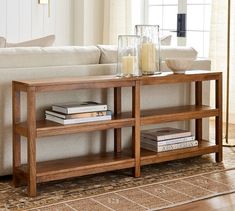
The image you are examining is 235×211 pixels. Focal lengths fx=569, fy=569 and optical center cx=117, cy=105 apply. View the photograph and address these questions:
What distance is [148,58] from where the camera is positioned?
3.79 metres

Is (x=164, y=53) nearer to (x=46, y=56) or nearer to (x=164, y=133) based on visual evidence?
(x=164, y=133)

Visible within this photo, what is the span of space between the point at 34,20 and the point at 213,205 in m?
4.12

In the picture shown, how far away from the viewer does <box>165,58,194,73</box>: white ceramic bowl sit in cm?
387

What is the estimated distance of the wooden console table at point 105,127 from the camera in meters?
3.28

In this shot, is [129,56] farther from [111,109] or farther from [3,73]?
[3,73]

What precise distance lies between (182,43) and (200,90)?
193 cm

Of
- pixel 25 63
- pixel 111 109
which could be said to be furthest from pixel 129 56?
pixel 25 63

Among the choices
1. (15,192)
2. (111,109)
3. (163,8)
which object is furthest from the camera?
(163,8)

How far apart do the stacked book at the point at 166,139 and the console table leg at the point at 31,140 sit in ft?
3.10

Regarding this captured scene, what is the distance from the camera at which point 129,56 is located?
3678mm

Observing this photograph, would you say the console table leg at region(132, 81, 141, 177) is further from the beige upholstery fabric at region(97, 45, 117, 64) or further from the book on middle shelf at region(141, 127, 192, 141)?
the beige upholstery fabric at region(97, 45, 117, 64)

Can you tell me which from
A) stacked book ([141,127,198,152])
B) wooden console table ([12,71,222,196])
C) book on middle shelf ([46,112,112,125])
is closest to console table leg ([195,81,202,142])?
wooden console table ([12,71,222,196])

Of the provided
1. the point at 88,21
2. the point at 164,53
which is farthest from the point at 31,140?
the point at 88,21

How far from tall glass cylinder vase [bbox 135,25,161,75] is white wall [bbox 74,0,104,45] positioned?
3.01 metres
